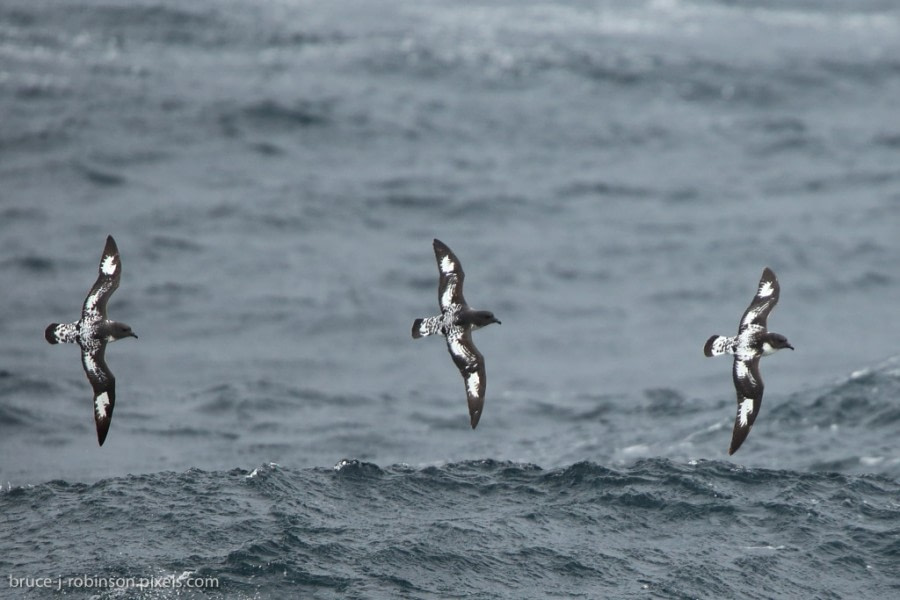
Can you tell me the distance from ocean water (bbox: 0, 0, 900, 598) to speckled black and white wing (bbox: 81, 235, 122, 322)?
2.23m

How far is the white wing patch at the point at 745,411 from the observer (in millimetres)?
16844

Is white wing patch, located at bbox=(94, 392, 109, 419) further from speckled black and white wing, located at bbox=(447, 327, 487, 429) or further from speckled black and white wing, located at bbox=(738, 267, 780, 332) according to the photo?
speckled black and white wing, located at bbox=(738, 267, 780, 332)

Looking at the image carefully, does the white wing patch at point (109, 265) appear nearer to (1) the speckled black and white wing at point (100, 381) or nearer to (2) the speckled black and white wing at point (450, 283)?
(1) the speckled black and white wing at point (100, 381)

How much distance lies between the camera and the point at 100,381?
54.8 ft

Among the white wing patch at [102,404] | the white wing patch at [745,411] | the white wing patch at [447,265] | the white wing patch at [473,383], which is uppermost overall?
the white wing patch at [447,265]

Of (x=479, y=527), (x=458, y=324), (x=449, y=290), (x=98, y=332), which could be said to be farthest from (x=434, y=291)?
(x=479, y=527)

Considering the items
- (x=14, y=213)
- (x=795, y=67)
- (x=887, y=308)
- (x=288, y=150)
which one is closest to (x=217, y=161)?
(x=288, y=150)

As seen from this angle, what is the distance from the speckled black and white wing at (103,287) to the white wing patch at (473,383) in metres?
4.67

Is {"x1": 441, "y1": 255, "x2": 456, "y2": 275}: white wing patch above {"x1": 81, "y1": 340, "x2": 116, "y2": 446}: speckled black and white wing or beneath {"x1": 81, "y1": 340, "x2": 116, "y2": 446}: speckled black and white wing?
above

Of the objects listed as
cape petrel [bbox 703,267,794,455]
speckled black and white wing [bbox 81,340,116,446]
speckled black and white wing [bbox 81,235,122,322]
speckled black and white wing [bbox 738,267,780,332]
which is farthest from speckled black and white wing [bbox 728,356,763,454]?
speckled black and white wing [bbox 81,235,122,322]

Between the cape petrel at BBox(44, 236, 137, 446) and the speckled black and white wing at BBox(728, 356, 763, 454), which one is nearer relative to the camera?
the cape petrel at BBox(44, 236, 137, 446)

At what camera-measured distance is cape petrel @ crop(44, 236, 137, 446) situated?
657 inches

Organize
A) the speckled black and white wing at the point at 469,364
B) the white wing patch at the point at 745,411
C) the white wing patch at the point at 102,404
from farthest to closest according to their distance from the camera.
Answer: the white wing patch at the point at 745,411, the speckled black and white wing at the point at 469,364, the white wing patch at the point at 102,404

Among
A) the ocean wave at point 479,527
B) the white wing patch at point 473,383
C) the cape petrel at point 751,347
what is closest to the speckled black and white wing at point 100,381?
the ocean wave at point 479,527
